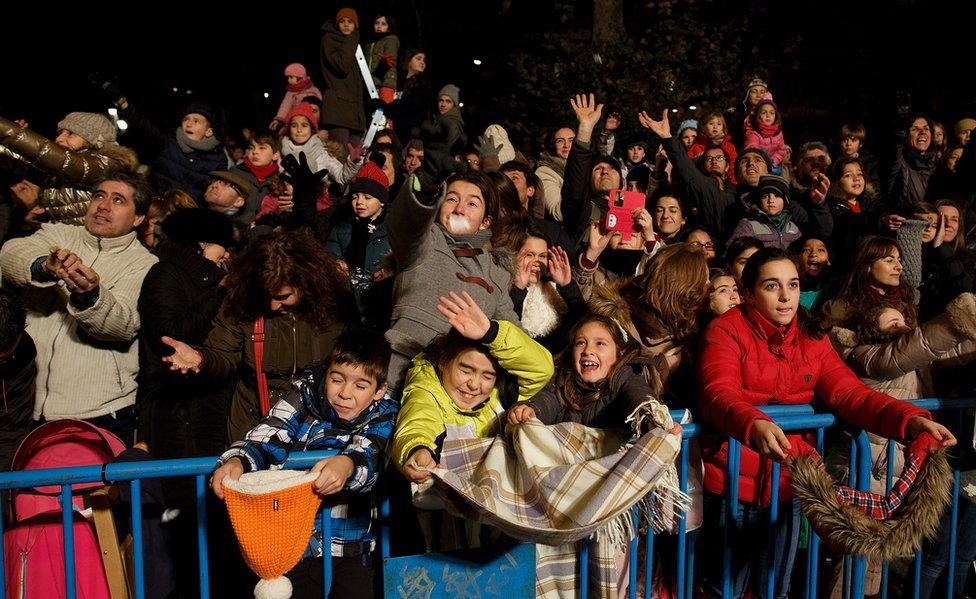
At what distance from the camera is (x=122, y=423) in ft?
14.7

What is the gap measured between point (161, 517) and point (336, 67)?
7.66m

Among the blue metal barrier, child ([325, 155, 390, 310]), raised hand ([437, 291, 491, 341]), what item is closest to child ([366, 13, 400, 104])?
child ([325, 155, 390, 310])

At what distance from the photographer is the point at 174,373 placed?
4.23 metres

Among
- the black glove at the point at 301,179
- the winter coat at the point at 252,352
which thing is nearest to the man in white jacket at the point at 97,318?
the winter coat at the point at 252,352

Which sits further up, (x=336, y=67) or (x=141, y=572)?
(x=336, y=67)

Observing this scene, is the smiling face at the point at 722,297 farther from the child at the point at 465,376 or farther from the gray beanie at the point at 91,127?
the gray beanie at the point at 91,127

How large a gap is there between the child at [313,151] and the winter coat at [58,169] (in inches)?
104

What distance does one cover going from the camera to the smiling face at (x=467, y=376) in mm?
3342

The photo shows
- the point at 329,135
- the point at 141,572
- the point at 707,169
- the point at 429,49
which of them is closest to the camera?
the point at 141,572

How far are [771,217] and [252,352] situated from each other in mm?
3936

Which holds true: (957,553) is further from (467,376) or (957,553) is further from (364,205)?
(364,205)

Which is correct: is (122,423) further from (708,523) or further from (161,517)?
(708,523)

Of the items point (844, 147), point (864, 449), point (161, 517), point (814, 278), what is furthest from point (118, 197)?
point (844, 147)

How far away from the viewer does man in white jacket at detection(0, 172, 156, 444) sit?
13.9 feet
